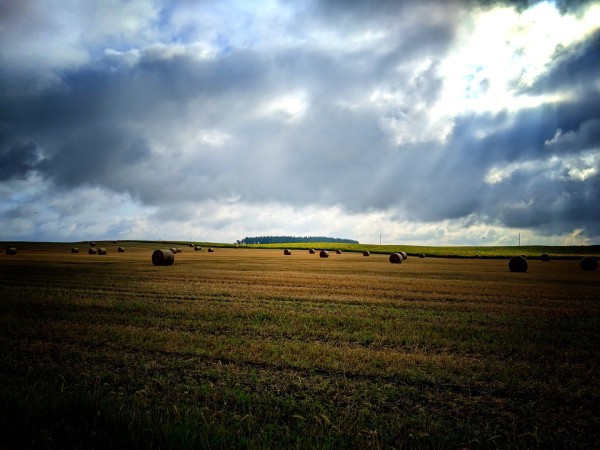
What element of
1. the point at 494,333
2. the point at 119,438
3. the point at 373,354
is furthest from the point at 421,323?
the point at 119,438

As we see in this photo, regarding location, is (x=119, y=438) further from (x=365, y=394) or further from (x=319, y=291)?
(x=319, y=291)

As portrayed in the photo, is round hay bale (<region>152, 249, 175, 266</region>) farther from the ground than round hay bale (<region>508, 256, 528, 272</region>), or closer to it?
farther from the ground

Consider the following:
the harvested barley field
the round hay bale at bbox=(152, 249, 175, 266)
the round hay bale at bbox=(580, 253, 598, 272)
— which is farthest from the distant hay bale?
the round hay bale at bbox=(152, 249, 175, 266)

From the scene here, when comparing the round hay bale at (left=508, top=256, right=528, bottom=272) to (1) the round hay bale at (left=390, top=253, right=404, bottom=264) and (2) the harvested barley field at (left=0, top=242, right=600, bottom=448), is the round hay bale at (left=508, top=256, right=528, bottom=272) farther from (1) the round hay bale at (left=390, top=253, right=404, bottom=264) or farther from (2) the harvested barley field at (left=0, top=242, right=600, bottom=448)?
(2) the harvested barley field at (left=0, top=242, right=600, bottom=448)

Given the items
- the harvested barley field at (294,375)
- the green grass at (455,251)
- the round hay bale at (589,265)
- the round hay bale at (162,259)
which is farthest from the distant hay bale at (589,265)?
the round hay bale at (162,259)

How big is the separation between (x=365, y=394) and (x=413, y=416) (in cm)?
105

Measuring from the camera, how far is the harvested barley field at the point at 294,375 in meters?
5.35

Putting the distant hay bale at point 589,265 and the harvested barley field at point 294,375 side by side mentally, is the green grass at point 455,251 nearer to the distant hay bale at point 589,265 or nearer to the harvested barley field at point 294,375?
the distant hay bale at point 589,265

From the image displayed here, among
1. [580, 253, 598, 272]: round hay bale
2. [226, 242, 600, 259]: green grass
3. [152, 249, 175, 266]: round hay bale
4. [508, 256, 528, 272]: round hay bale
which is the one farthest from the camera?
[226, 242, 600, 259]: green grass

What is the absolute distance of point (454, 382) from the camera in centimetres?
763

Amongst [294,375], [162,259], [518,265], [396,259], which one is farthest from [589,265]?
[294,375]

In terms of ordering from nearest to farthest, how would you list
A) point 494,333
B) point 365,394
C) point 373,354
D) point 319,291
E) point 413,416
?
1. point 413,416
2. point 365,394
3. point 373,354
4. point 494,333
5. point 319,291

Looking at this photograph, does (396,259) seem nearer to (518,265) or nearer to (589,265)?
(518,265)

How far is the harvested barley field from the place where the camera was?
17.6 ft
